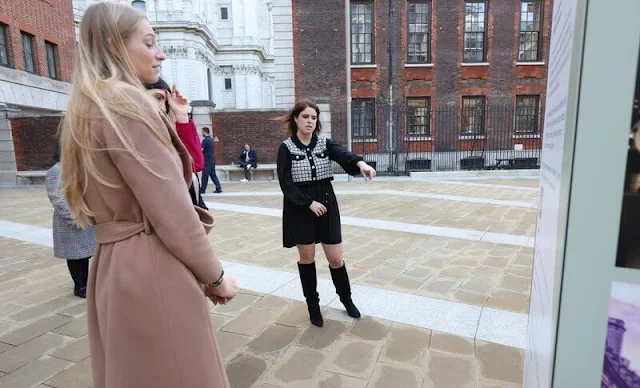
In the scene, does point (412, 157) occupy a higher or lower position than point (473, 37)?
lower

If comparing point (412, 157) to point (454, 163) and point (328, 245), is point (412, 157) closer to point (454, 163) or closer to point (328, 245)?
point (454, 163)

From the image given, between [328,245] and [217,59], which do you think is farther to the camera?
[217,59]

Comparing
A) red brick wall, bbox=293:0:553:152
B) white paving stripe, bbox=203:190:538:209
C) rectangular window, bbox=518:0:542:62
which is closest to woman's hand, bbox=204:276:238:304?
white paving stripe, bbox=203:190:538:209

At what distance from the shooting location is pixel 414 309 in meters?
3.79

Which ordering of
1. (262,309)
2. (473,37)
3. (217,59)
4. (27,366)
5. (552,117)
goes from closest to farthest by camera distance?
(552,117)
(27,366)
(262,309)
(473,37)
(217,59)

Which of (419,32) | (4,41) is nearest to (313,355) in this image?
(419,32)

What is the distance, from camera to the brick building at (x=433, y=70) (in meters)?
20.6

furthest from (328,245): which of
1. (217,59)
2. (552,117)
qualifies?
(217,59)

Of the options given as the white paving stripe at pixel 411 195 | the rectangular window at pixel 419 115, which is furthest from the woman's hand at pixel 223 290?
the rectangular window at pixel 419 115

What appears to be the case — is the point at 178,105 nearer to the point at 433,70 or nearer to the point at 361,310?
the point at 361,310

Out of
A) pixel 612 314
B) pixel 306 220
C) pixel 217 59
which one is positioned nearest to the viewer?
pixel 612 314

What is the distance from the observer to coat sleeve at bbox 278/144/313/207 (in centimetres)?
322

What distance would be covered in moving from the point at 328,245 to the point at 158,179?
2.21m

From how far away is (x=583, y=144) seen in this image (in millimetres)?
865
